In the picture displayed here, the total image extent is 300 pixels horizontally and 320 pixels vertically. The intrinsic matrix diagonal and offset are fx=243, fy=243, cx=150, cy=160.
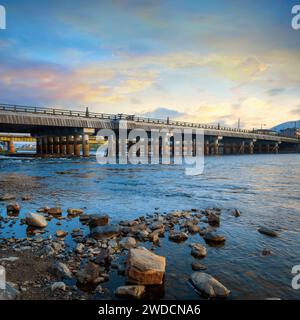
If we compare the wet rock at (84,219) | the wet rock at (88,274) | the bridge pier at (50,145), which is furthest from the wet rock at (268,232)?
the bridge pier at (50,145)

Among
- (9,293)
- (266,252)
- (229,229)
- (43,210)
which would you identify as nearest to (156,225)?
(229,229)

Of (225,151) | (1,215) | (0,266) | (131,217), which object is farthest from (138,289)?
(225,151)

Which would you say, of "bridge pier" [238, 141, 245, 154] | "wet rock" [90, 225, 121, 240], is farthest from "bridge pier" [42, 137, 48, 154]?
"bridge pier" [238, 141, 245, 154]

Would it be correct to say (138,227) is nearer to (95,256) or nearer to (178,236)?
(178,236)

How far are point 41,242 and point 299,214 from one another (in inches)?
400

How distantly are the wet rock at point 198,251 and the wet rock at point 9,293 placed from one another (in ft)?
13.1

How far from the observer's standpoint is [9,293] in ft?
13.7

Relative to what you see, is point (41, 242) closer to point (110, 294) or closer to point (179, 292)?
point (110, 294)

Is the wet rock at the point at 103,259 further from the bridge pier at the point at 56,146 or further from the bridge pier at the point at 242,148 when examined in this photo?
the bridge pier at the point at 242,148

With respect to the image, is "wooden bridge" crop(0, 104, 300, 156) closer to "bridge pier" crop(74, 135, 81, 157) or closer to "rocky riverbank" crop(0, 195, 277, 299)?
"bridge pier" crop(74, 135, 81, 157)

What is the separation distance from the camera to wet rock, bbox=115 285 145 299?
4414 mm

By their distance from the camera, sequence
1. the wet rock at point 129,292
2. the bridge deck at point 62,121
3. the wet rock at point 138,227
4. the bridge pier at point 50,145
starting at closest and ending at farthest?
the wet rock at point 129,292 → the wet rock at point 138,227 → the bridge deck at point 62,121 → the bridge pier at point 50,145

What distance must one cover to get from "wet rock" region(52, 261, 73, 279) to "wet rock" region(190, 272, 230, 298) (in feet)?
8.29

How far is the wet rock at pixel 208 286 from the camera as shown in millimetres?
4531
